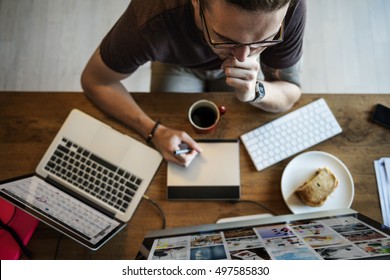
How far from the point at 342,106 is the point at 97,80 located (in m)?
0.78

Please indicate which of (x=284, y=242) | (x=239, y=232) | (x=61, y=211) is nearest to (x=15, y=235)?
(x=61, y=211)

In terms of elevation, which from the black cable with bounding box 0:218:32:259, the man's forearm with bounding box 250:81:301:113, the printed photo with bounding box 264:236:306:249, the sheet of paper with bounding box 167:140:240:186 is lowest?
the black cable with bounding box 0:218:32:259

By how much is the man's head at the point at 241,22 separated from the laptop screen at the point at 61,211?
0.55 meters

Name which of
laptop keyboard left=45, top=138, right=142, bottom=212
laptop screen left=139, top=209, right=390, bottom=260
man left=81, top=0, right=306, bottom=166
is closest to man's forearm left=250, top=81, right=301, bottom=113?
man left=81, top=0, right=306, bottom=166

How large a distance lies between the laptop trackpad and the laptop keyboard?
2 centimetres

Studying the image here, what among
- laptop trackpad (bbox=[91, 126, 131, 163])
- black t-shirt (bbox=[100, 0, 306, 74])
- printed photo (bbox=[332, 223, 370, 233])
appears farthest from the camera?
laptop trackpad (bbox=[91, 126, 131, 163])

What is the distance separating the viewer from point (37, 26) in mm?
1815

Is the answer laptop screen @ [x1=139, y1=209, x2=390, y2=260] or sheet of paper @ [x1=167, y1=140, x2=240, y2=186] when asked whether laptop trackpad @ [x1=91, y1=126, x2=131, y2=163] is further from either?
laptop screen @ [x1=139, y1=209, x2=390, y2=260]

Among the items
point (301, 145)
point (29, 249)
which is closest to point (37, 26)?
point (29, 249)

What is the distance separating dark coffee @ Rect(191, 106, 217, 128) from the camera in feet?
3.19

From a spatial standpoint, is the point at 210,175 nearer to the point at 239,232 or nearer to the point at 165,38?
the point at 239,232

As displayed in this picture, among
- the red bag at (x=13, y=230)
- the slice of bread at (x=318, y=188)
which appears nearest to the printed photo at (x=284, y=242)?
the slice of bread at (x=318, y=188)
